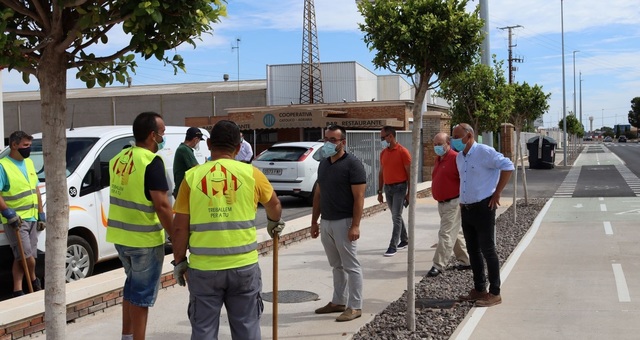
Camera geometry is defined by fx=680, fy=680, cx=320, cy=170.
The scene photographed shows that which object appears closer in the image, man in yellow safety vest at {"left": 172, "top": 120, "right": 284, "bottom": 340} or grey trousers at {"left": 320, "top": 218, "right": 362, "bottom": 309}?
man in yellow safety vest at {"left": 172, "top": 120, "right": 284, "bottom": 340}

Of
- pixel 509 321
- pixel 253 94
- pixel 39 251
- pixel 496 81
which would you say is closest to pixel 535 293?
pixel 509 321

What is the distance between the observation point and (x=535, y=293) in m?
7.58

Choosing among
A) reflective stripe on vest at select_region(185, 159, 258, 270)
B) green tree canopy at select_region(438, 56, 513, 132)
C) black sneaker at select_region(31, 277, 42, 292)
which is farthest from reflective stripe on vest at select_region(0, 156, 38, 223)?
green tree canopy at select_region(438, 56, 513, 132)

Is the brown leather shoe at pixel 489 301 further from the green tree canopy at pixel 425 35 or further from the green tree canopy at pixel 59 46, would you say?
the green tree canopy at pixel 59 46

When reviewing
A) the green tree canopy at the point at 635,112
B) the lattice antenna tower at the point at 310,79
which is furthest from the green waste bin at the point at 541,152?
the green tree canopy at the point at 635,112

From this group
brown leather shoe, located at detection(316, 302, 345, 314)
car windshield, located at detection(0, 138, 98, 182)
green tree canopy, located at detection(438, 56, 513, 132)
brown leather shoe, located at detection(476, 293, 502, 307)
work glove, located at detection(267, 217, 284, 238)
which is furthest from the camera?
green tree canopy, located at detection(438, 56, 513, 132)

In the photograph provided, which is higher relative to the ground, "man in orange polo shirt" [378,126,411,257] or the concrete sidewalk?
"man in orange polo shirt" [378,126,411,257]

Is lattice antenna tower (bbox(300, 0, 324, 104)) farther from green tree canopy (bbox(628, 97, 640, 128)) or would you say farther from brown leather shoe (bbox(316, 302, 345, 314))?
green tree canopy (bbox(628, 97, 640, 128))

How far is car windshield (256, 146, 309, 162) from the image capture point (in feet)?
54.1

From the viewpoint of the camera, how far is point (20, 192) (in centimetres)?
718

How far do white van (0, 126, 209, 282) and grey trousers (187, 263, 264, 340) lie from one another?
377cm

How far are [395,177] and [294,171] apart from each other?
20.9 feet

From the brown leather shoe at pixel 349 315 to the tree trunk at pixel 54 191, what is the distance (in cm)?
317

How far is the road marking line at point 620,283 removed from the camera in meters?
7.26
